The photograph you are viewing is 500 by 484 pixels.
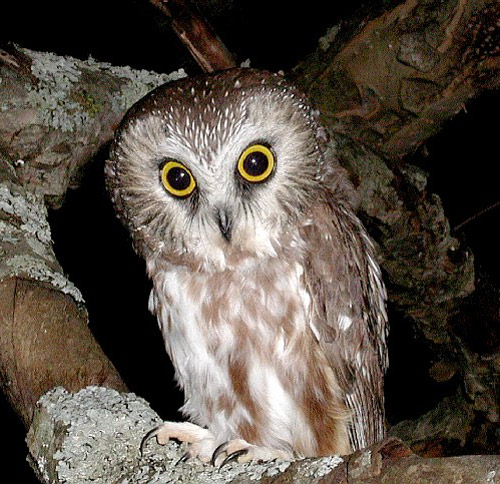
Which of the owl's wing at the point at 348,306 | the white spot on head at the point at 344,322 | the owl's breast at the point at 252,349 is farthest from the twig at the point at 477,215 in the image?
the owl's breast at the point at 252,349

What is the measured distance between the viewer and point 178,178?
1920 millimetres

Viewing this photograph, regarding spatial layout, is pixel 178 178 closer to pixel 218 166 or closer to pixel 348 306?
pixel 218 166

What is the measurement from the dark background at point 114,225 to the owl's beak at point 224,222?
101 centimetres

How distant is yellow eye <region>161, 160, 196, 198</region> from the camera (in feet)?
6.25

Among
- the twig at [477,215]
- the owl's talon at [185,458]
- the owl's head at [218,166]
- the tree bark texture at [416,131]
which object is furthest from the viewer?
the twig at [477,215]

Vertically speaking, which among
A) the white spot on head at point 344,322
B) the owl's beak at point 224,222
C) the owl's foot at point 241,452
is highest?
the owl's beak at point 224,222

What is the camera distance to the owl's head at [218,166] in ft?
6.09

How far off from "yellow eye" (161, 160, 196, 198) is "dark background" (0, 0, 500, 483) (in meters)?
0.95

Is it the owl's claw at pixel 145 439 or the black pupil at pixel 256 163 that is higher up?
the black pupil at pixel 256 163

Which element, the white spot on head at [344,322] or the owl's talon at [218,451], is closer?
the owl's talon at [218,451]

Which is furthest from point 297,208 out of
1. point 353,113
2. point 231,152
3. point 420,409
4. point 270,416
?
point 420,409

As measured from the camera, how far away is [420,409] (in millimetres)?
3203

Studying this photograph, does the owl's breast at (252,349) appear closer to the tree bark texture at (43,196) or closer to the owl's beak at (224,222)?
the owl's beak at (224,222)

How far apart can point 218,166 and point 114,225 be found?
3.57 ft
